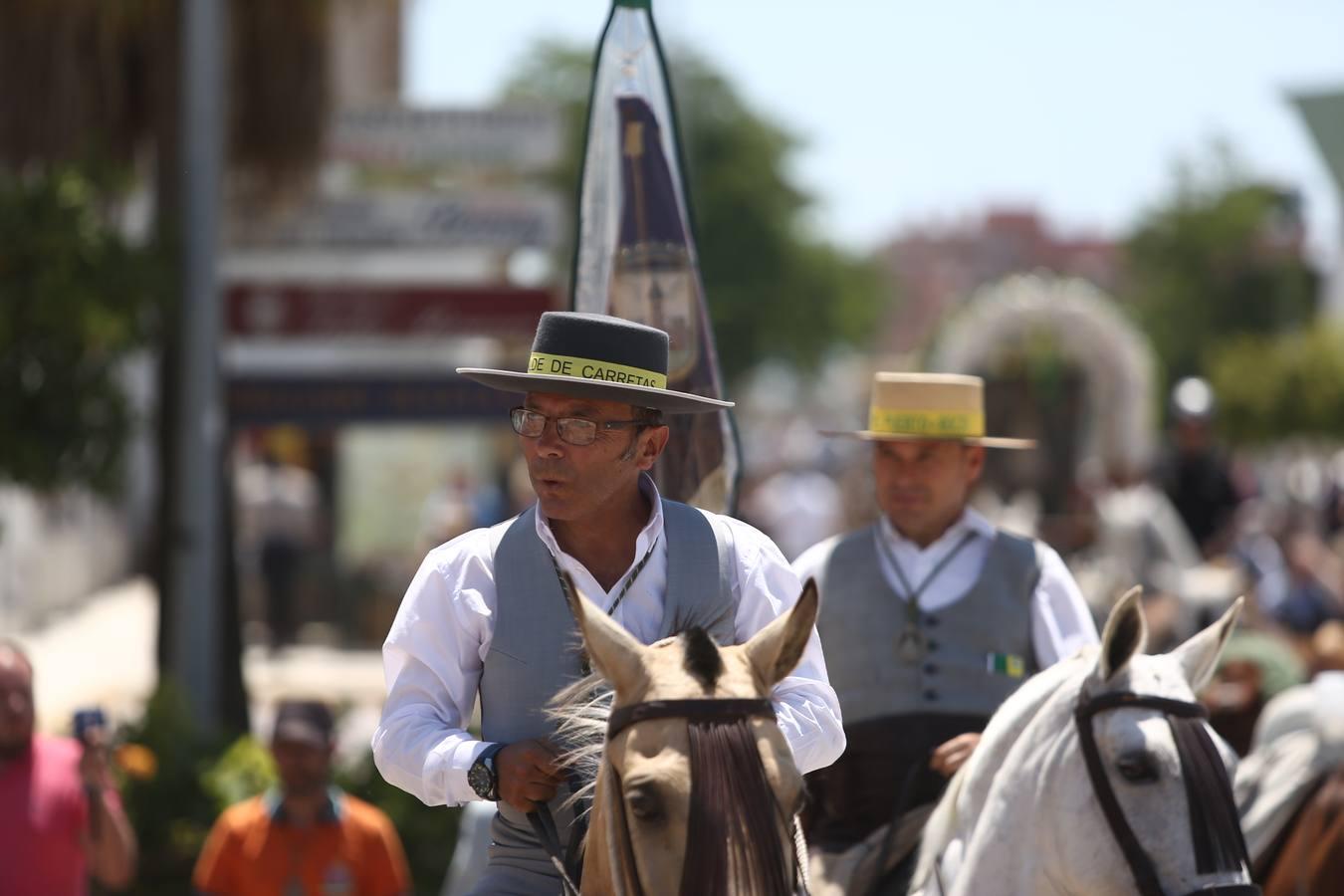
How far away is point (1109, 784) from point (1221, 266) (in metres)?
59.3

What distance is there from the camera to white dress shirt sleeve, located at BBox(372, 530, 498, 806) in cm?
332

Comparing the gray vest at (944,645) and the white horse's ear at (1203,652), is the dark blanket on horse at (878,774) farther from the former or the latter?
the white horse's ear at (1203,652)

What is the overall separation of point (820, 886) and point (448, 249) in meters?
8.11

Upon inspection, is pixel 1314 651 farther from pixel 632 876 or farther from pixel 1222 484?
pixel 632 876

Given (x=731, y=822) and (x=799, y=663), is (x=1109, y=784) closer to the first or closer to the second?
(x=799, y=663)

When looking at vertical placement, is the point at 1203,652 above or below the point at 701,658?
below

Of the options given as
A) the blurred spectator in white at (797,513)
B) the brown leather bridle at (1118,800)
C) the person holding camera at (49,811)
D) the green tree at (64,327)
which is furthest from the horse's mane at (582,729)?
the blurred spectator in white at (797,513)

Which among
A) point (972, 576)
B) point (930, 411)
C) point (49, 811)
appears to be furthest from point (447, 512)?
point (972, 576)

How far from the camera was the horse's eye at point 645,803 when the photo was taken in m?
2.84

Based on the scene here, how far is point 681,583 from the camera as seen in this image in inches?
135

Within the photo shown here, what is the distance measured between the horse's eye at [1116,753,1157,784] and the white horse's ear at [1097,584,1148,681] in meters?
0.17

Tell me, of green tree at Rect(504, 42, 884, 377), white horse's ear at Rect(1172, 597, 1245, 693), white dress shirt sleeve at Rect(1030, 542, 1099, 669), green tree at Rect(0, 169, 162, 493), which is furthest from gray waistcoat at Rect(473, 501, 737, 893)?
green tree at Rect(504, 42, 884, 377)

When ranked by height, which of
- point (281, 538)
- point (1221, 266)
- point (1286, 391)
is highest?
point (1221, 266)

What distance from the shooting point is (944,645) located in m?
4.95
